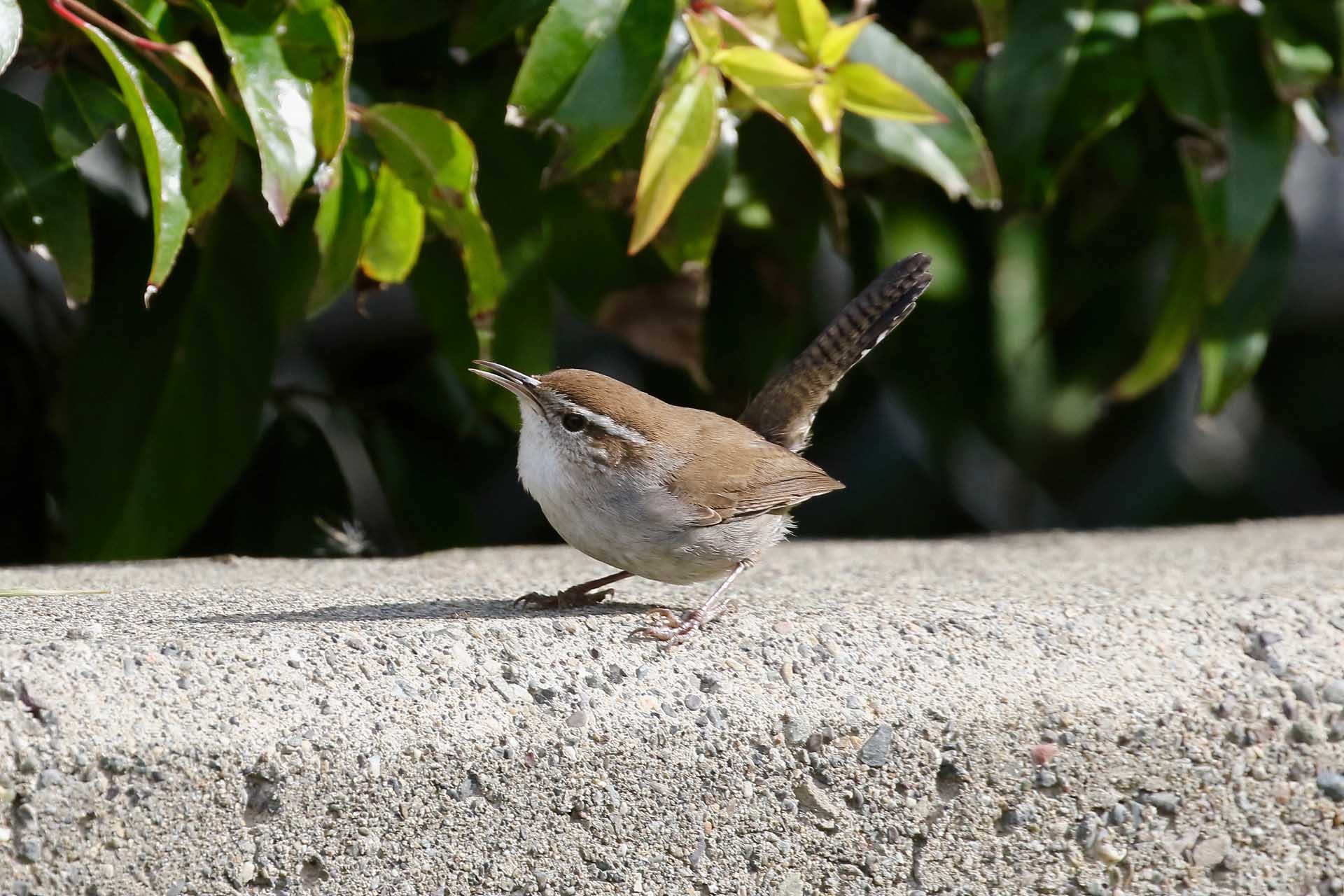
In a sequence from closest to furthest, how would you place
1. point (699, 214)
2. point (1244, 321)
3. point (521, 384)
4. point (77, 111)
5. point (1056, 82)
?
point (77, 111) → point (521, 384) → point (699, 214) → point (1056, 82) → point (1244, 321)

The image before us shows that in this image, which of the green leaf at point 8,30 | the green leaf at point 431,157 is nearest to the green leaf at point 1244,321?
the green leaf at point 431,157

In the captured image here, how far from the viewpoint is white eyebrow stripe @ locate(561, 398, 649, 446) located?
2996mm

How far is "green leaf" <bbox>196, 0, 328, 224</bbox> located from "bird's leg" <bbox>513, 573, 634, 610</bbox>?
0.91 meters

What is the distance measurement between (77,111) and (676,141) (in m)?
1.22

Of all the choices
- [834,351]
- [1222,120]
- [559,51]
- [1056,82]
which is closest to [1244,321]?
[1222,120]

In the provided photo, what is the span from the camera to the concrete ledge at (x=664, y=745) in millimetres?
2119

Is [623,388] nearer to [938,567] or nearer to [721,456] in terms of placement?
[721,456]

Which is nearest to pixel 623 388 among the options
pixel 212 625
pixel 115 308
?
pixel 212 625

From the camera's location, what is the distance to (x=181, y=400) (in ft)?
12.4

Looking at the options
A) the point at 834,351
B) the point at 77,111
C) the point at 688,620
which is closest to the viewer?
the point at 688,620

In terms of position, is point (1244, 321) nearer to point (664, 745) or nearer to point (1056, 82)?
point (1056, 82)

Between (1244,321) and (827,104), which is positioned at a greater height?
(827,104)

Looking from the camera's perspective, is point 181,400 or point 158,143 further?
point 181,400

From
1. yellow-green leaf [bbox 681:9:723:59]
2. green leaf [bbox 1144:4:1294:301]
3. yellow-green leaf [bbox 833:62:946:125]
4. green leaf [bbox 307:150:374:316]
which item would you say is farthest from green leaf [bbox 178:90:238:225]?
green leaf [bbox 1144:4:1294:301]
